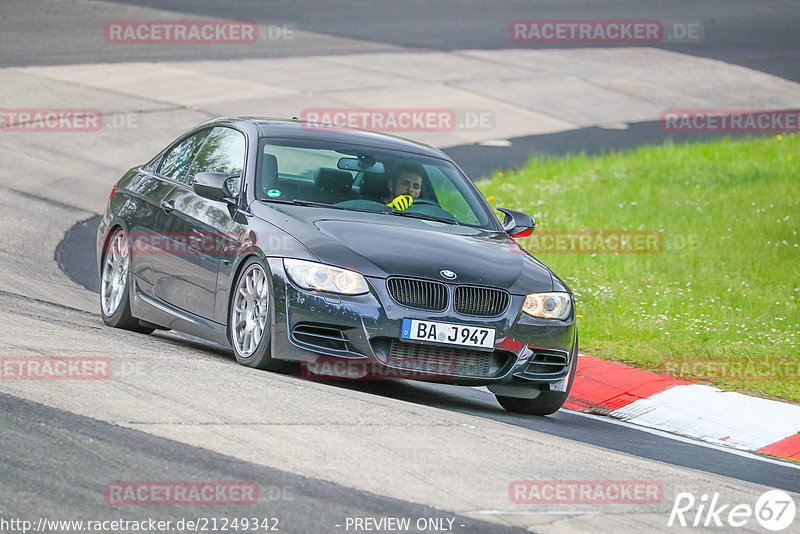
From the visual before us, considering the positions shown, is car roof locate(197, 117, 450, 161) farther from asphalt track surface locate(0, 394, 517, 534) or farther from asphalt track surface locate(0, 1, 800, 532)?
asphalt track surface locate(0, 394, 517, 534)

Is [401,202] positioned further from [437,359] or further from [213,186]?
[437,359]

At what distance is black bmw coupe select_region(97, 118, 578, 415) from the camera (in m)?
7.47

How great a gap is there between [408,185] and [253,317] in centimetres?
160

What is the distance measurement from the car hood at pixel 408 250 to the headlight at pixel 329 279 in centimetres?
4

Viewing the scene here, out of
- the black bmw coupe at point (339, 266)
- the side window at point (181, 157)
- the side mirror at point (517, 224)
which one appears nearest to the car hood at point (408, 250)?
the black bmw coupe at point (339, 266)

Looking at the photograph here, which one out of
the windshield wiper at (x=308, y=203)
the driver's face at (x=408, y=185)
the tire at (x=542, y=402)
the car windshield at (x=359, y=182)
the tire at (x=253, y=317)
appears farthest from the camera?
the driver's face at (x=408, y=185)

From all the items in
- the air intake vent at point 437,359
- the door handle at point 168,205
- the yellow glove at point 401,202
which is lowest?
the air intake vent at point 437,359

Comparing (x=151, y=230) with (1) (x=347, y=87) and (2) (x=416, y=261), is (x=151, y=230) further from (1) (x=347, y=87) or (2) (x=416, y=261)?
(1) (x=347, y=87)

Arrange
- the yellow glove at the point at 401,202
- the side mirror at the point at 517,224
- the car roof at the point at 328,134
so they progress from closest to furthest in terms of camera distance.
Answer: the yellow glove at the point at 401,202 → the car roof at the point at 328,134 → the side mirror at the point at 517,224

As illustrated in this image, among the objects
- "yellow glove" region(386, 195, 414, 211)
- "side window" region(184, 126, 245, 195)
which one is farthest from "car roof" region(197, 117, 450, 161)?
"yellow glove" region(386, 195, 414, 211)

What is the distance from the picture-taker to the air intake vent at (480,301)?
757 cm

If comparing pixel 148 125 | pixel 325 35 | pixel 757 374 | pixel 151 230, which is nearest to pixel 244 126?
pixel 151 230

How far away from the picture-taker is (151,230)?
914 cm

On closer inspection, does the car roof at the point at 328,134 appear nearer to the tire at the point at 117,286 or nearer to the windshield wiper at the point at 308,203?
the windshield wiper at the point at 308,203
